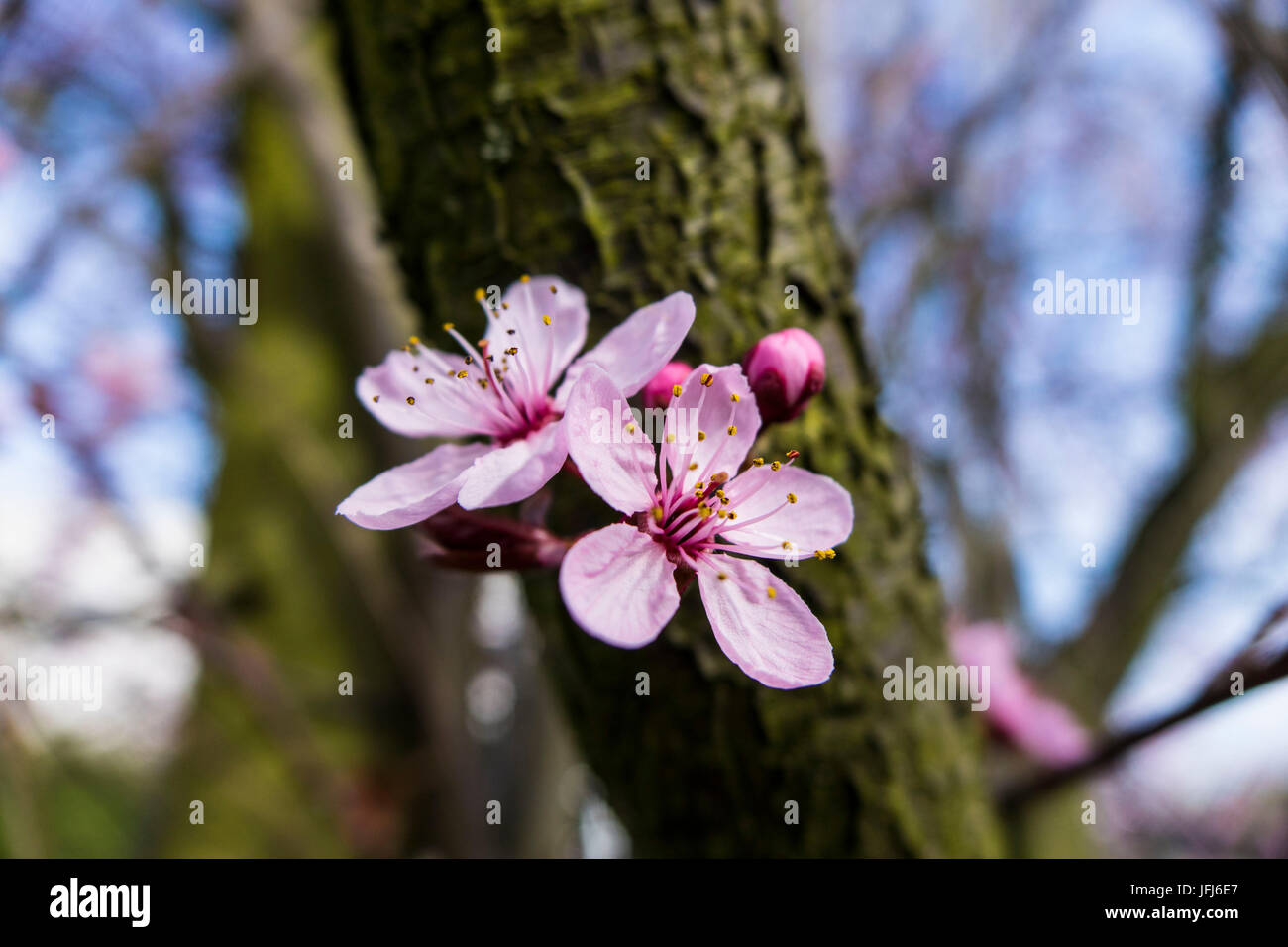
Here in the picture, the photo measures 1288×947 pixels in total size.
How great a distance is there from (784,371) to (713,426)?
9 centimetres

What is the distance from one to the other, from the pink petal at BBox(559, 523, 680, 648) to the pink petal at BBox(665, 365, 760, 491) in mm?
110

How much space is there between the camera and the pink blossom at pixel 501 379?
29.8 inches

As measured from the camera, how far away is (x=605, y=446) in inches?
27.1

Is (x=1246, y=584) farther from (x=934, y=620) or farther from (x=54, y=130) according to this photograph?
(x=54, y=130)

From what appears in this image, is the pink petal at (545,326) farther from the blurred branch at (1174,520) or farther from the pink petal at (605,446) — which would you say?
the blurred branch at (1174,520)

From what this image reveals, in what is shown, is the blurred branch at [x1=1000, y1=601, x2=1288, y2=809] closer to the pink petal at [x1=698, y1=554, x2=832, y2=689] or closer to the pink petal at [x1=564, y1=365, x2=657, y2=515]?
the pink petal at [x1=698, y1=554, x2=832, y2=689]

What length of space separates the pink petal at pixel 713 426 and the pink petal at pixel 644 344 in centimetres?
5

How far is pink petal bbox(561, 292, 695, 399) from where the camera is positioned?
2.38 ft
